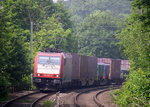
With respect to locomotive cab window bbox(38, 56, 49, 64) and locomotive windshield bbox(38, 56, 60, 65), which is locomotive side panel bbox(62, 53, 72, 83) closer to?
locomotive windshield bbox(38, 56, 60, 65)

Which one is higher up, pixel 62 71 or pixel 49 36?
pixel 49 36

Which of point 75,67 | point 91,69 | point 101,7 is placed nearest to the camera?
point 75,67

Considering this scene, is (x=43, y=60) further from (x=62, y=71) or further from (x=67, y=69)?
(x=67, y=69)

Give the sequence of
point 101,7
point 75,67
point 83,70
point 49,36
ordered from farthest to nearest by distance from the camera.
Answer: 1. point 101,7
2. point 49,36
3. point 83,70
4. point 75,67

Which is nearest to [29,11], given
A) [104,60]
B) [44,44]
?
[44,44]

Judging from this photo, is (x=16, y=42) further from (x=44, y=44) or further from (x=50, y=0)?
(x=50, y=0)

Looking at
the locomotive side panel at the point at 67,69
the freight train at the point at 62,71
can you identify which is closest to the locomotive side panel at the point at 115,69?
the freight train at the point at 62,71

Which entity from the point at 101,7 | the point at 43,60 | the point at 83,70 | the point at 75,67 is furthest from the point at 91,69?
the point at 101,7

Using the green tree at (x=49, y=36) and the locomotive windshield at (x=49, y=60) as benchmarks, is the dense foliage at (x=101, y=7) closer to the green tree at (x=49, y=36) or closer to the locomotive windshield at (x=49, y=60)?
the green tree at (x=49, y=36)

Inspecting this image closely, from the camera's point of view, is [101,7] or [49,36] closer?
[49,36]

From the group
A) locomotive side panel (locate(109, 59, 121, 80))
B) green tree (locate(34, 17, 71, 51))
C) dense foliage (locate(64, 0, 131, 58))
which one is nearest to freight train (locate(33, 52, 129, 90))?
green tree (locate(34, 17, 71, 51))

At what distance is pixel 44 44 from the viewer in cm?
4134

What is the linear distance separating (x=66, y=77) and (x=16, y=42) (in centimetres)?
524

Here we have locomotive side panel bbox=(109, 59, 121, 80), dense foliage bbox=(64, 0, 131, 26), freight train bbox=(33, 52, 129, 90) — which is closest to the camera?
freight train bbox=(33, 52, 129, 90)
